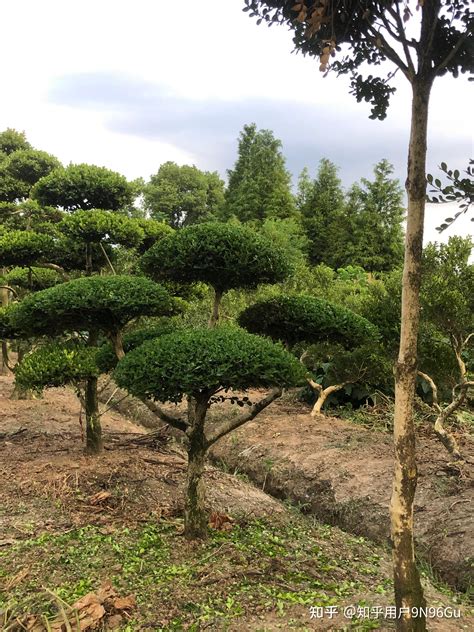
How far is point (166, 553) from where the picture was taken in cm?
381

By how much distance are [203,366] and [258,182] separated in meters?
27.1

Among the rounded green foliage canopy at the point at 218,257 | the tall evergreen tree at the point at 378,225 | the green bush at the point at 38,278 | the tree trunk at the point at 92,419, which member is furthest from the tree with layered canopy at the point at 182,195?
the rounded green foliage canopy at the point at 218,257

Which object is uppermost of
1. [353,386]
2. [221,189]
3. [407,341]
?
[221,189]

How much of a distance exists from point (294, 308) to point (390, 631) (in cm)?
244

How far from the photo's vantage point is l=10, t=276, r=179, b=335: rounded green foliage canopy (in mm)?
4188

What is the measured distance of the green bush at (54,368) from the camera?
467 centimetres

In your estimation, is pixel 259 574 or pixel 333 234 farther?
pixel 333 234

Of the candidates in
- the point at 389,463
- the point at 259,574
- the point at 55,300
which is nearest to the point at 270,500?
the point at 389,463

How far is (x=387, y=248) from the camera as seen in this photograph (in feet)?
76.1

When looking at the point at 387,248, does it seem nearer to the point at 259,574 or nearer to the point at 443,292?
the point at 443,292

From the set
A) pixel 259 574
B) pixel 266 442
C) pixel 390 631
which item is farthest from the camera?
pixel 266 442

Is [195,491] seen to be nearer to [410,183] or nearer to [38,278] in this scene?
[410,183]

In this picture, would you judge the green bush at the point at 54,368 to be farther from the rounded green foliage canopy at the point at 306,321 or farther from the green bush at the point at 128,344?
the rounded green foliage canopy at the point at 306,321

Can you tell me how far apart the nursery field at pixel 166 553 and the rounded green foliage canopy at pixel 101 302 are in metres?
1.62
